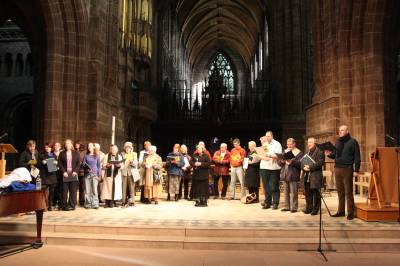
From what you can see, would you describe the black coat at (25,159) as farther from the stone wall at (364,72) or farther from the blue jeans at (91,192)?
the stone wall at (364,72)

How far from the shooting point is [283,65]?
75.8 ft

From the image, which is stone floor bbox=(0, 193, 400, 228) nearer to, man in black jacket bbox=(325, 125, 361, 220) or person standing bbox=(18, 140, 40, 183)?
man in black jacket bbox=(325, 125, 361, 220)

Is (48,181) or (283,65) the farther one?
(283,65)

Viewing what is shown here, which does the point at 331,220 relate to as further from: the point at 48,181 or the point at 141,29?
the point at 141,29

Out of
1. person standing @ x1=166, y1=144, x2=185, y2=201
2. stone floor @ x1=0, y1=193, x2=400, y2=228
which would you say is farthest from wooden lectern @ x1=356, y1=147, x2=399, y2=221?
person standing @ x1=166, y1=144, x2=185, y2=201

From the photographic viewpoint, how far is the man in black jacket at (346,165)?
7.12 meters

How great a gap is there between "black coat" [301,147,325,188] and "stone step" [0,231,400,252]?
1631 mm

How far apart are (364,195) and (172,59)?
24.5m

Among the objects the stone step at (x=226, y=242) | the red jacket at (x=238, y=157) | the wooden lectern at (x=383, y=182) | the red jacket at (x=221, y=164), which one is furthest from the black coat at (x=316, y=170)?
the red jacket at (x=221, y=164)

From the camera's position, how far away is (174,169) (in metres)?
10.2

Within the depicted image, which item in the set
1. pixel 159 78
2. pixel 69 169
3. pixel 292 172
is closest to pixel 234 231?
pixel 292 172

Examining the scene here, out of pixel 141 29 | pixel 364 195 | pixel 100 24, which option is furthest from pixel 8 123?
pixel 364 195

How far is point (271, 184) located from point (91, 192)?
12.9 feet

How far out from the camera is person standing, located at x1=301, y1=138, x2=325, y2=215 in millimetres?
7516
